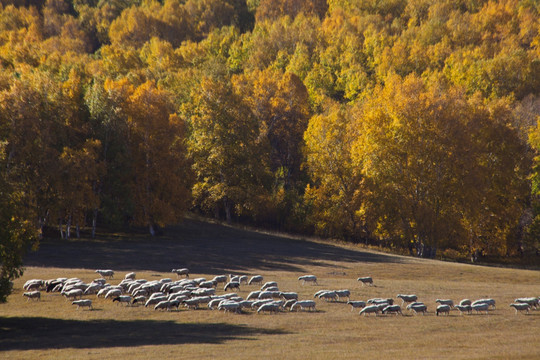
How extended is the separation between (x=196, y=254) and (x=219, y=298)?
2660 cm

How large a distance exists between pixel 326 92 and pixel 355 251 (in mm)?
82829

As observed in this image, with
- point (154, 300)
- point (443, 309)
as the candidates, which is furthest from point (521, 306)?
point (154, 300)

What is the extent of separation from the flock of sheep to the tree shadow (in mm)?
12352

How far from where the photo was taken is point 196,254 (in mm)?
63156

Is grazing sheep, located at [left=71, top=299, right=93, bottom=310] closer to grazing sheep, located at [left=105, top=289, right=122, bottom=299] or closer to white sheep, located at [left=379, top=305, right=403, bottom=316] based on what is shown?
grazing sheep, located at [left=105, top=289, right=122, bottom=299]

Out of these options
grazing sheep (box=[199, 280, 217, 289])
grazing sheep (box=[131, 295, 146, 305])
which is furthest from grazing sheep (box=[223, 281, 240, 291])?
grazing sheep (box=[131, 295, 146, 305])

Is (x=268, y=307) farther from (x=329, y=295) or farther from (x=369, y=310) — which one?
(x=369, y=310)

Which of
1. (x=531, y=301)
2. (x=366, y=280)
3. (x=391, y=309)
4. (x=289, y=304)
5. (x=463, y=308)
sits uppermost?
(x=531, y=301)

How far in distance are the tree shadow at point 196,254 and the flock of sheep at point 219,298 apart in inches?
486

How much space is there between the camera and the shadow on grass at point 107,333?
28.2 m

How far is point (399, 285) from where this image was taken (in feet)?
155

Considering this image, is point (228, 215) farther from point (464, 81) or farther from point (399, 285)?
point (464, 81)

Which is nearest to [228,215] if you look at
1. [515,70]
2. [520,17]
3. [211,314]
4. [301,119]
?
[301,119]

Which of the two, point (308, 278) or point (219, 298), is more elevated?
point (308, 278)
